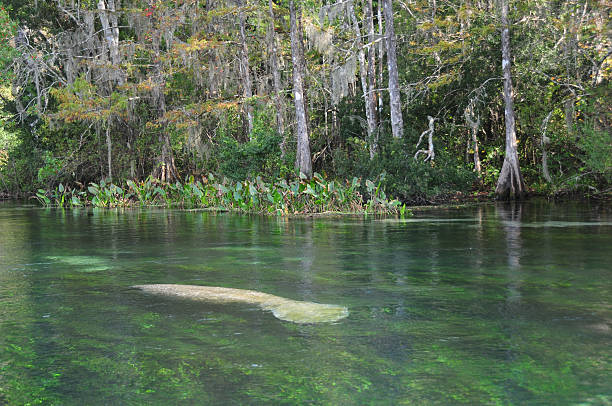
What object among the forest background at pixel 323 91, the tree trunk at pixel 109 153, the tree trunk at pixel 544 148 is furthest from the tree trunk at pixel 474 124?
the tree trunk at pixel 109 153

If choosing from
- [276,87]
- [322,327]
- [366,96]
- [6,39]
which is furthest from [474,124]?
[322,327]

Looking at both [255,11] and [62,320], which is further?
[255,11]

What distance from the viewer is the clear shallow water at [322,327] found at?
3.78 meters

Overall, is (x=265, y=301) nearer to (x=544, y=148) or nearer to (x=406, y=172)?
(x=406, y=172)

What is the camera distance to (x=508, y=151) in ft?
76.2

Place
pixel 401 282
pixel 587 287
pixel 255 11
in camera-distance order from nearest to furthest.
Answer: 1. pixel 587 287
2. pixel 401 282
3. pixel 255 11

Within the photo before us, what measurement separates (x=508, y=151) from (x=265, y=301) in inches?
730

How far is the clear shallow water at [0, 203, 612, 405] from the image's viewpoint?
12.4 feet

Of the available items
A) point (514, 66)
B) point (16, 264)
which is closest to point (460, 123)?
point (514, 66)

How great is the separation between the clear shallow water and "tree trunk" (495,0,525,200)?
1190cm

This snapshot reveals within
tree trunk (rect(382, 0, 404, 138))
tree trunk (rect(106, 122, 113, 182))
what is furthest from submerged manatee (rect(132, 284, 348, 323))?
tree trunk (rect(106, 122, 113, 182))

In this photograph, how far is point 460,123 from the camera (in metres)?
27.2

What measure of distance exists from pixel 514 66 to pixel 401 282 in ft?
65.6

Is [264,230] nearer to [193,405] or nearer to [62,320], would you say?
[62,320]
